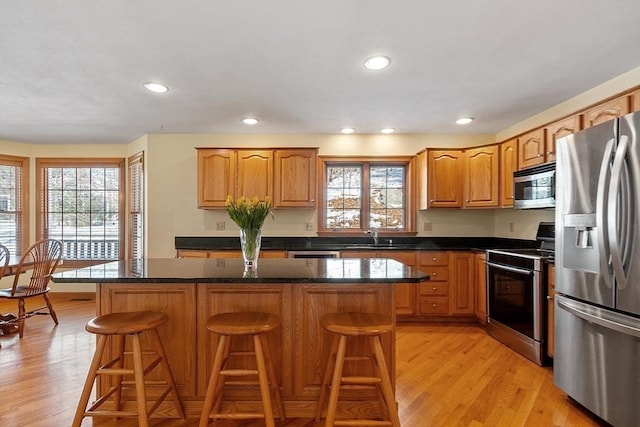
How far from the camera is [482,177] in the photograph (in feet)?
13.2

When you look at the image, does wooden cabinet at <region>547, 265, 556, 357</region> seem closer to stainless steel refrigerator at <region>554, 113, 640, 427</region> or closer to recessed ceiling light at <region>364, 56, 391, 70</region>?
stainless steel refrigerator at <region>554, 113, 640, 427</region>

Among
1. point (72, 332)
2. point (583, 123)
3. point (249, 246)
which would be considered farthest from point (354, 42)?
point (72, 332)

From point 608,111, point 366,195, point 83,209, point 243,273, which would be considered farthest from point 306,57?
point 83,209

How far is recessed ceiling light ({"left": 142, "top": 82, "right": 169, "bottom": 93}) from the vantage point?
9.39 ft

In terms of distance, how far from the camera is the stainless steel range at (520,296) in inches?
112

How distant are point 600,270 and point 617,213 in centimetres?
36

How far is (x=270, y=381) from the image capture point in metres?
1.96

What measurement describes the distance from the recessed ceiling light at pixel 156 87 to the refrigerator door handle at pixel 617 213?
3345 mm

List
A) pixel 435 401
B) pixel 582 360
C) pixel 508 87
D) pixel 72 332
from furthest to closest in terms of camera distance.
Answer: pixel 72 332 < pixel 508 87 < pixel 435 401 < pixel 582 360

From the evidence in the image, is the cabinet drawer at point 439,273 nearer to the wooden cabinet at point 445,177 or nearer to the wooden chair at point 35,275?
the wooden cabinet at point 445,177

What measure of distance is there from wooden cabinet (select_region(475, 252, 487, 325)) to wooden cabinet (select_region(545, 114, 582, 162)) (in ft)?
4.13

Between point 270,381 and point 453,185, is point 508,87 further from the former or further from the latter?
point 270,381

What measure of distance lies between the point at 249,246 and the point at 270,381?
2.90 feet

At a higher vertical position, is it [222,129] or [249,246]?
[222,129]
